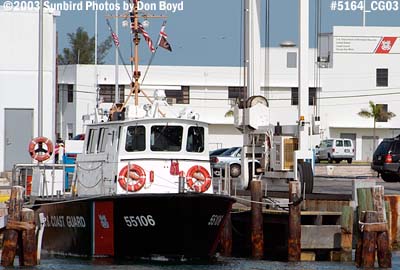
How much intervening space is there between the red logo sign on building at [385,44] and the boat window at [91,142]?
49.9 meters

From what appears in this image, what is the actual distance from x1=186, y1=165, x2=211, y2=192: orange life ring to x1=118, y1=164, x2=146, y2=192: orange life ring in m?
0.97

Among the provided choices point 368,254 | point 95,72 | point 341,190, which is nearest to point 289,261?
point 368,254

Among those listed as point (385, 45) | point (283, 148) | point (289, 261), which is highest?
point (385, 45)

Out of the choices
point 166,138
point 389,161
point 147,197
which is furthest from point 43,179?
point 389,161

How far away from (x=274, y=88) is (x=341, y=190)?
1437 inches

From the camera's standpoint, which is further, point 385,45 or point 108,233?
point 385,45

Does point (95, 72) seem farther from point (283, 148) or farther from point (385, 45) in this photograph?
point (283, 148)

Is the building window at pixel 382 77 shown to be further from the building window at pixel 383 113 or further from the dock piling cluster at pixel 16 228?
the dock piling cluster at pixel 16 228

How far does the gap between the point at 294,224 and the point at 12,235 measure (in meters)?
5.92

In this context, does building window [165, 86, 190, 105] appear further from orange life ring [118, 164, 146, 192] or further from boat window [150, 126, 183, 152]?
orange life ring [118, 164, 146, 192]

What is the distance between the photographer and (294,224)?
2366 centimetres

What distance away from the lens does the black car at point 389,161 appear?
41.1 meters

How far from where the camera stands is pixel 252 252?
24.5 meters

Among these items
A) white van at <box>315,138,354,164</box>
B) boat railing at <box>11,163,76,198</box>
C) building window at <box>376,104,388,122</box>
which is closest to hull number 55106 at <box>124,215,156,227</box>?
boat railing at <box>11,163,76,198</box>
